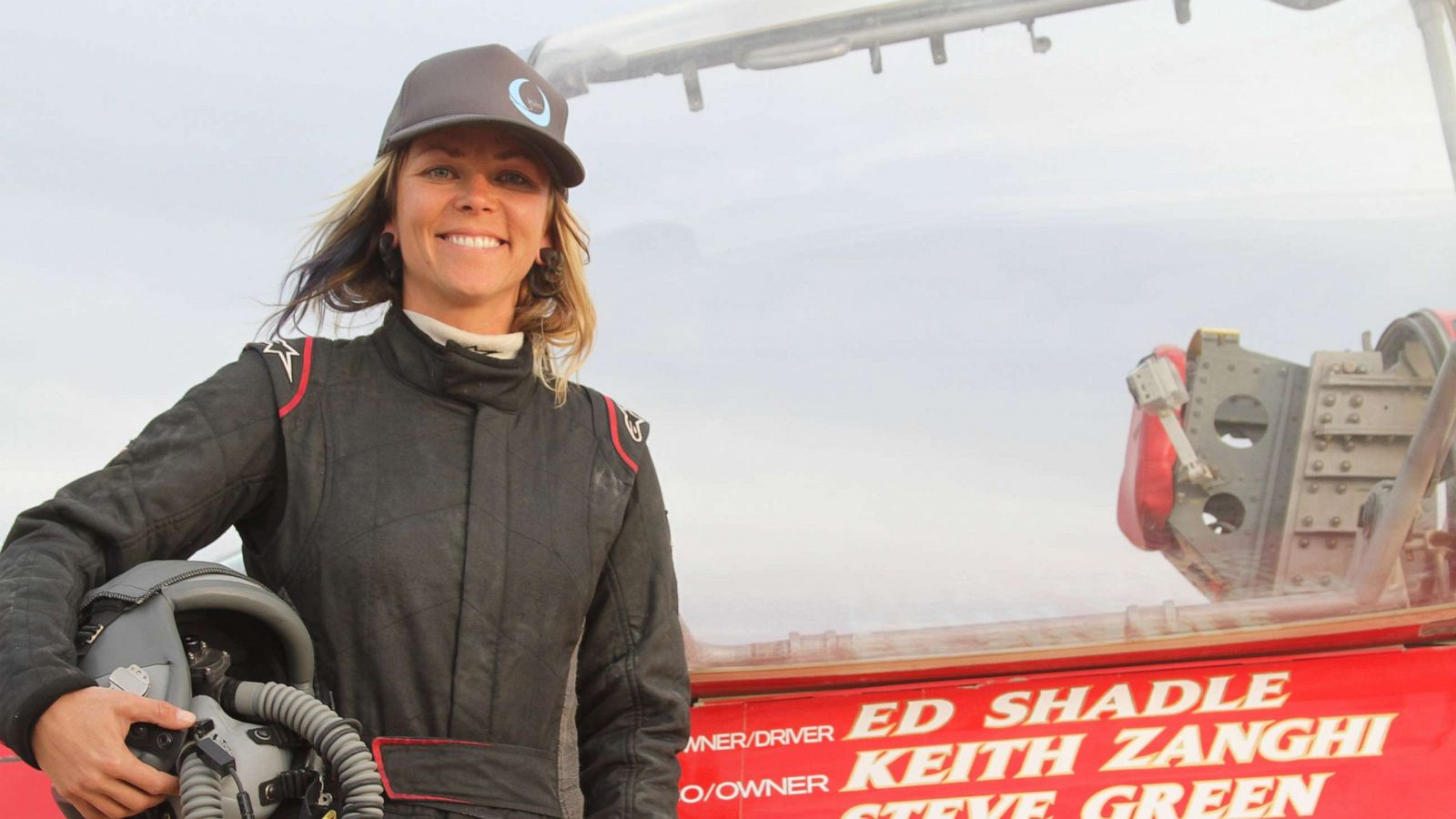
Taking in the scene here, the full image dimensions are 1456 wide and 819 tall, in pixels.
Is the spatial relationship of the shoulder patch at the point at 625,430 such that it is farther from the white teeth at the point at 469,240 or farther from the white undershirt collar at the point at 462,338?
the white teeth at the point at 469,240

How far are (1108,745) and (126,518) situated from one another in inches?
62.7

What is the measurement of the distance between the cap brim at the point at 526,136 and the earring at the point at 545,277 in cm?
11

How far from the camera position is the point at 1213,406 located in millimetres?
2592

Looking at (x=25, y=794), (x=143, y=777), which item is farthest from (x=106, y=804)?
(x=25, y=794)

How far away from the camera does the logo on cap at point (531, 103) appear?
1.86 m

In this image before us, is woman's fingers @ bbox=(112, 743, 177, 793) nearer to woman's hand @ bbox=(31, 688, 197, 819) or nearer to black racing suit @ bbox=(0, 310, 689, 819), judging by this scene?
woman's hand @ bbox=(31, 688, 197, 819)

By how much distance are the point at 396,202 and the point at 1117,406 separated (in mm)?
1399

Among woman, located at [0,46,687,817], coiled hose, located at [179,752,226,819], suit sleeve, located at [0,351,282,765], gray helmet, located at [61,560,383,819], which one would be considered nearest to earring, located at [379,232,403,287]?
woman, located at [0,46,687,817]

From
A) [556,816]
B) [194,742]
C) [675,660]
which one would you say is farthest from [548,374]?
[194,742]

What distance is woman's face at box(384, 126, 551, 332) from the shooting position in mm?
1839

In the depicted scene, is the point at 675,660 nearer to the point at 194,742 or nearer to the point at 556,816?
the point at 556,816

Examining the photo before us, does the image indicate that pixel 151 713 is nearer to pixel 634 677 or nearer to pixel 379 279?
pixel 634 677

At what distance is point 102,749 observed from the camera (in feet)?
4.53

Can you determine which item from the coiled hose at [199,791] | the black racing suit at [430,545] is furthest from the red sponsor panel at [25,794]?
the coiled hose at [199,791]
